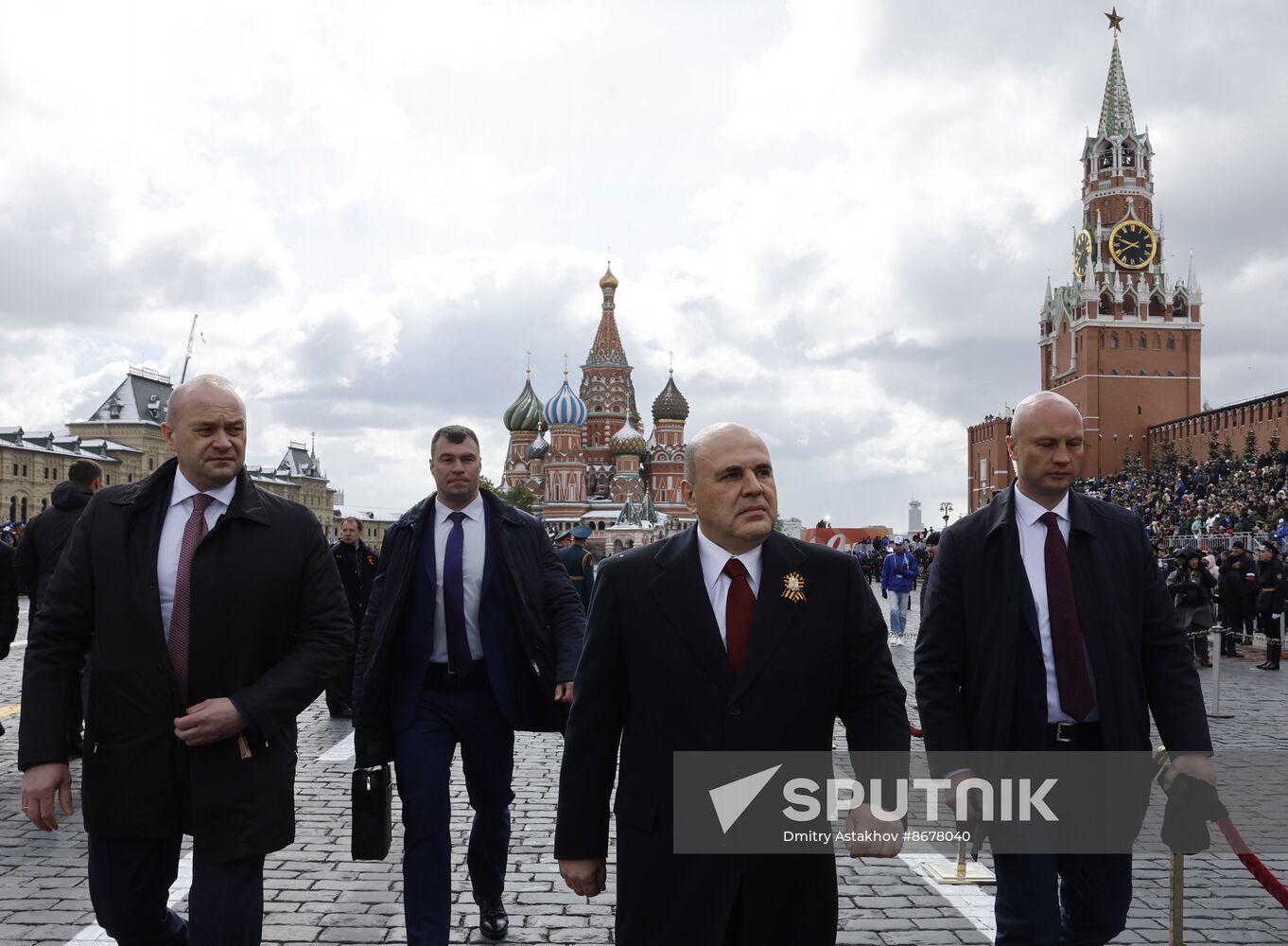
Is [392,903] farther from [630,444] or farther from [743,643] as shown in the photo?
[630,444]

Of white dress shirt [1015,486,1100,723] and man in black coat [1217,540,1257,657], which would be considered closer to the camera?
white dress shirt [1015,486,1100,723]

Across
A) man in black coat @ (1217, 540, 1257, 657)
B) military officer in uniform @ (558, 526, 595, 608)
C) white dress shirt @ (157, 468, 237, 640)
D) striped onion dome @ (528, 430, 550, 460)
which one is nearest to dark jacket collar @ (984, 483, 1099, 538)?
white dress shirt @ (157, 468, 237, 640)

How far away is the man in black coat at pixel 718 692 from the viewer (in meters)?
2.97

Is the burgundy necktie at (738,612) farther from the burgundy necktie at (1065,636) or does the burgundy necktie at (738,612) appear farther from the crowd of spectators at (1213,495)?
the crowd of spectators at (1213,495)

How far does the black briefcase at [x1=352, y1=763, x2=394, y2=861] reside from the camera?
427cm

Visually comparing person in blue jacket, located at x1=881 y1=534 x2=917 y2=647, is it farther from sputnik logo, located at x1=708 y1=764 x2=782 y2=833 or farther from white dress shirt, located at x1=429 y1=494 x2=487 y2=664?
sputnik logo, located at x1=708 y1=764 x2=782 y2=833

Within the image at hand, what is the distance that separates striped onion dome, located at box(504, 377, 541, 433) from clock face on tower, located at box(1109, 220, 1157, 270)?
151 ft

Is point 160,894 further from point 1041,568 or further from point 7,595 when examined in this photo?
point 7,595

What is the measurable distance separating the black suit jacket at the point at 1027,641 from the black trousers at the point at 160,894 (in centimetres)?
209

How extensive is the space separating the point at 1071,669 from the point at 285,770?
238cm

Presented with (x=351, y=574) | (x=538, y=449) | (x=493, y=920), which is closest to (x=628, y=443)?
(x=538, y=449)

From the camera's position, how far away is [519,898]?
508 centimetres

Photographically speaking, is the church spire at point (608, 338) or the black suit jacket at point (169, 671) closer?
the black suit jacket at point (169, 671)

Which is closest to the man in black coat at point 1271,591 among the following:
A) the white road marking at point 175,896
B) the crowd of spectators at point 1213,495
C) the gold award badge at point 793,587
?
the crowd of spectators at point 1213,495
